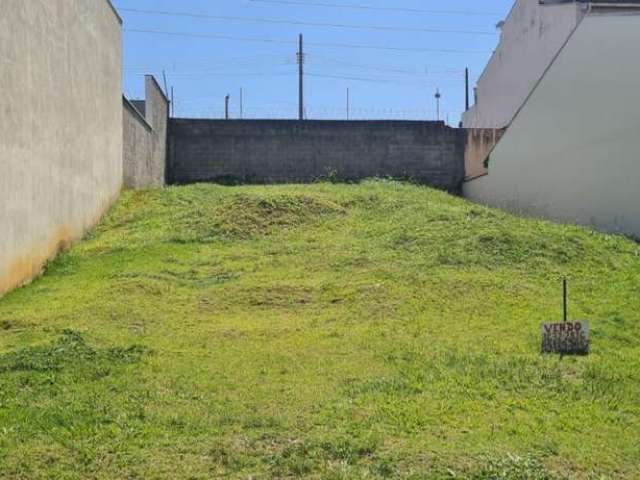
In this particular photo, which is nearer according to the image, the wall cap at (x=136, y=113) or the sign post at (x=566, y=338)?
the sign post at (x=566, y=338)

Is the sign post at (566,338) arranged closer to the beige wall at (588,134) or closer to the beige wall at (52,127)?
the beige wall at (52,127)

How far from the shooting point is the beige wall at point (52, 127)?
8.21m

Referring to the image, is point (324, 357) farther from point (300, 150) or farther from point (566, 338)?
point (300, 150)

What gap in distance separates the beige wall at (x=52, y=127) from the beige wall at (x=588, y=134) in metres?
8.72

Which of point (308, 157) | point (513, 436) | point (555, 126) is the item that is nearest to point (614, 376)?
point (513, 436)

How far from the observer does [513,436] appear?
12.8 feet

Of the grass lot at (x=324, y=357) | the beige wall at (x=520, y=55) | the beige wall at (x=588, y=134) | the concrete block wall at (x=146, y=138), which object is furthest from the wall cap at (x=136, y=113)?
the beige wall at (x=520, y=55)

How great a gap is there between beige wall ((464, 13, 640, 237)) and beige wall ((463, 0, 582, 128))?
4522 mm

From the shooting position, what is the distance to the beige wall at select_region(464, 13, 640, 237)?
1157cm

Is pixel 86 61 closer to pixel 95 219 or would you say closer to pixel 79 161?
pixel 79 161

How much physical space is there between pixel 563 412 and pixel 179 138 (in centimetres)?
1575

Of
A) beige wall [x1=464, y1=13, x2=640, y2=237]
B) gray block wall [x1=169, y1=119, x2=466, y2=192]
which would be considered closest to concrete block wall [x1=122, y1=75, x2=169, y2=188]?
gray block wall [x1=169, y1=119, x2=466, y2=192]

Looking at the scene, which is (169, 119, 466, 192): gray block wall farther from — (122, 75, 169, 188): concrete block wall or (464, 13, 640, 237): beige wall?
(464, 13, 640, 237): beige wall

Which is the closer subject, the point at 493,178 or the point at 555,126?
the point at 555,126
